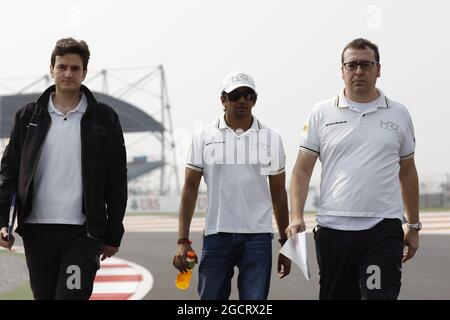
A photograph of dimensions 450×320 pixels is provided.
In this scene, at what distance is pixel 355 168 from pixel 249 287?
0.88 meters

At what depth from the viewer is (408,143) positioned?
403cm

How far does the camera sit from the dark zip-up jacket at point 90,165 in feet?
12.4

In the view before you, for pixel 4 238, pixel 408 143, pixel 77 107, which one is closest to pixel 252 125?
pixel 408 143

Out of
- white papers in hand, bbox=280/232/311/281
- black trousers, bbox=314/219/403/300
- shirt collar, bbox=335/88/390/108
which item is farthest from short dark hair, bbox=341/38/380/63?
white papers in hand, bbox=280/232/311/281

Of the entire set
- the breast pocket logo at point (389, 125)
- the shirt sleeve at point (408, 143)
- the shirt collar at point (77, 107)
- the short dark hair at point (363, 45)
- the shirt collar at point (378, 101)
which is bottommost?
the shirt sleeve at point (408, 143)

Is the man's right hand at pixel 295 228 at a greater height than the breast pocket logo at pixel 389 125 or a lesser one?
lesser

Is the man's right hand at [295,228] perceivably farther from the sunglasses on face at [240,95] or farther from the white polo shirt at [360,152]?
the sunglasses on face at [240,95]

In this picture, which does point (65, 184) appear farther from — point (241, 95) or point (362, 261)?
point (362, 261)

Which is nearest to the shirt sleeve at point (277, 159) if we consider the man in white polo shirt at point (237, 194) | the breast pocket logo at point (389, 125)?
the man in white polo shirt at point (237, 194)

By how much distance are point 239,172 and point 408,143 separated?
37.4 inches

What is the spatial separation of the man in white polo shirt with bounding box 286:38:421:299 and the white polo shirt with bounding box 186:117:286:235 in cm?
18

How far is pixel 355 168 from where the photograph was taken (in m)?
3.90

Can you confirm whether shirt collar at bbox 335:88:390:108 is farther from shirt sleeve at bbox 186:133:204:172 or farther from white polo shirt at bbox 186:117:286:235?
shirt sleeve at bbox 186:133:204:172

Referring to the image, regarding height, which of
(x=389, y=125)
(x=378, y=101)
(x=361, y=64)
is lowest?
(x=389, y=125)
